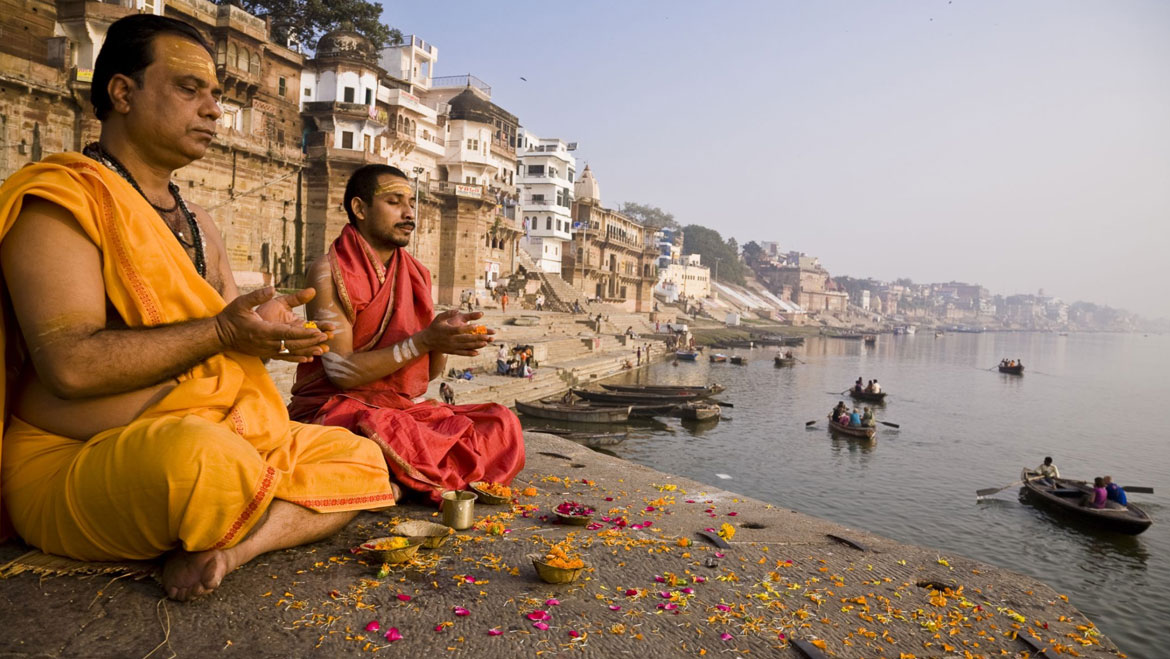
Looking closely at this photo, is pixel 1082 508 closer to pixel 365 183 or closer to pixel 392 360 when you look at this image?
pixel 392 360

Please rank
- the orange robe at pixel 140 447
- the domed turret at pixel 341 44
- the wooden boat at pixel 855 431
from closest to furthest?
the orange robe at pixel 140 447 < the wooden boat at pixel 855 431 < the domed turret at pixel 341 44

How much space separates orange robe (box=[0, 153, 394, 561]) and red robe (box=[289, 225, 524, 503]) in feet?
3.65

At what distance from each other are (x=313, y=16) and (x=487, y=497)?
36342 mm

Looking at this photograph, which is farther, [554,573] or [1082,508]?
[1082,508]

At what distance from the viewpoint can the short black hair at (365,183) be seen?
13.4 feet

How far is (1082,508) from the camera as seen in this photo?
14.0 meters

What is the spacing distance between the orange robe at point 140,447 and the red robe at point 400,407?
1.11m

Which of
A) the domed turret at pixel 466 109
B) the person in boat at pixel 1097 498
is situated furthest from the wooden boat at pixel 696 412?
the domed turret at pixel 466 109

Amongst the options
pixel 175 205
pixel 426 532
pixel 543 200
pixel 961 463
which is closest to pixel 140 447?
pixel 175 205

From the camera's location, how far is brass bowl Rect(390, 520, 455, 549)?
307 centimetres

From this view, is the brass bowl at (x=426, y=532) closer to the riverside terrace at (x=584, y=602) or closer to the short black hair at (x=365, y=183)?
the riverside terrace at (x=584, y=602)

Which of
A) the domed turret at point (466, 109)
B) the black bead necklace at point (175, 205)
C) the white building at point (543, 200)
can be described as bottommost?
the black bead necklace at point (175, 205)

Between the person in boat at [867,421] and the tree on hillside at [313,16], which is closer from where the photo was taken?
the person in boat at [867,421]

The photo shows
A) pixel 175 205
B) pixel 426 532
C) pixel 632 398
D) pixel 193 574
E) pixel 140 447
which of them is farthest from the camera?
pixel 632 398
